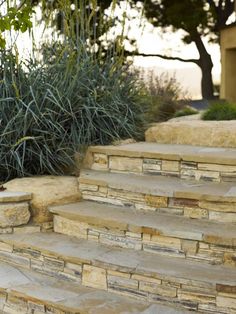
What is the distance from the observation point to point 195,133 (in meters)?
3.96

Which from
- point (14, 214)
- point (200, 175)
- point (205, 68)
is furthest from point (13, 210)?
point (205, 68)

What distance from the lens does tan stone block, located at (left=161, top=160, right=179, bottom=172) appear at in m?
3.44

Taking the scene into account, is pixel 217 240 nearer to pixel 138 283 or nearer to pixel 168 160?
pixel 138 283

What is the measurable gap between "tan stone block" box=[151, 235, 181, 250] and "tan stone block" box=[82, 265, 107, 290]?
0.35 meters

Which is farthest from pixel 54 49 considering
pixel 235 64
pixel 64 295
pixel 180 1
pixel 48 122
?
pixel 180 1

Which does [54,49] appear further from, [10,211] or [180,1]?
[180,1]

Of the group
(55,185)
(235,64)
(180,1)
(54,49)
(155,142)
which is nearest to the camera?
(55,185)

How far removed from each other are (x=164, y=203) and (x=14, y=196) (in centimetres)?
102

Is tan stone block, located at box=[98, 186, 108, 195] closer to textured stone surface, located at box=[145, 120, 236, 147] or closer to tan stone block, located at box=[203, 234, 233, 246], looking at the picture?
textured stone surface, located at box=[145, 120, 236, 147]

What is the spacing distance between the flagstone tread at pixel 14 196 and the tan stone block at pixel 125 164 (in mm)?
673

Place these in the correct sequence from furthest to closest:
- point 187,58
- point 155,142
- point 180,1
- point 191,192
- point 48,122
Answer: point 187,58, point 180,1, point 155,142, point 48,122, point 191,192

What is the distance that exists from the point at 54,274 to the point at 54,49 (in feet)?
7.16

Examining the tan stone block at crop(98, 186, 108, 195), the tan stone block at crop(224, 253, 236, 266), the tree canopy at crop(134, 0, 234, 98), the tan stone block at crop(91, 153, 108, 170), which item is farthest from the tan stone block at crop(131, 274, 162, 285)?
the tree canopy at crop(134, 0, 234, 98)

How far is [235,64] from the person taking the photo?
34.9 feet
